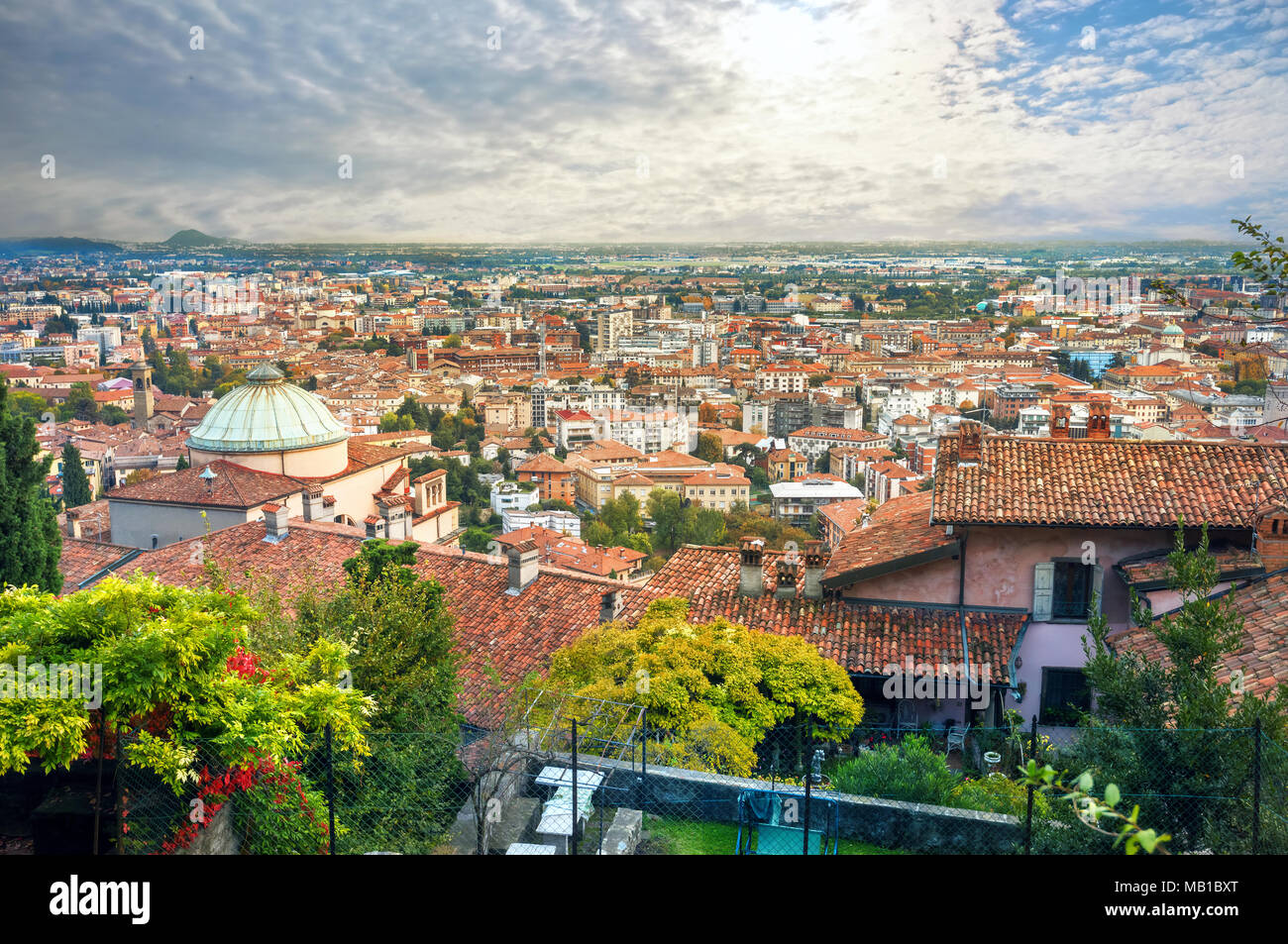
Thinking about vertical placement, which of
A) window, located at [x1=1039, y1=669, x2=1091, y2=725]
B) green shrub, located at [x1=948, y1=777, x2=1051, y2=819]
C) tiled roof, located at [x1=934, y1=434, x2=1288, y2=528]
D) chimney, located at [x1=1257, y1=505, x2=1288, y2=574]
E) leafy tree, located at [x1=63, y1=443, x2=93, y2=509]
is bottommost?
leafy tree, located at [x1=63, y1=443, x2=93, y2=509]

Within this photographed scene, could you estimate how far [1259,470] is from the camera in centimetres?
986

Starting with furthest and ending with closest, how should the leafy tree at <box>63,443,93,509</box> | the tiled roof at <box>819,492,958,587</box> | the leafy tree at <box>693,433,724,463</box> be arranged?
the leafy tree at <box>693,433,724,463</box> < the leafy tree at <box>63,443,93,509</box> < the tiled roof at <box>819,492,958,587</box>

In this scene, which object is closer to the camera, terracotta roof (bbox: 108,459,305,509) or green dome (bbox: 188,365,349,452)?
terracotta roof (bbox: 108,459,305,509)

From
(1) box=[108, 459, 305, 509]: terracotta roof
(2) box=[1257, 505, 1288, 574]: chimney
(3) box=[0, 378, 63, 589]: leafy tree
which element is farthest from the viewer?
(1) box=[108, 459, 305, 509]: terracotta roof

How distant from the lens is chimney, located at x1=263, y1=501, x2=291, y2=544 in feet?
54.6

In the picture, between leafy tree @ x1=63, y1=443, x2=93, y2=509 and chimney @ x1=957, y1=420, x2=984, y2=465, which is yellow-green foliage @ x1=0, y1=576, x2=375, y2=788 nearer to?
chimney @ x1=957, y1=420, x2=984, y2=465

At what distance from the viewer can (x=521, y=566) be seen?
13383mm

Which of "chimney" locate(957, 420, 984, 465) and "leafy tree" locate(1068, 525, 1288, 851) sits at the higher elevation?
"chimney" locate(957, 420, 984, 465)

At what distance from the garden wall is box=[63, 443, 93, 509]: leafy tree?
38.1 m

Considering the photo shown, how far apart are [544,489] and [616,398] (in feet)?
120

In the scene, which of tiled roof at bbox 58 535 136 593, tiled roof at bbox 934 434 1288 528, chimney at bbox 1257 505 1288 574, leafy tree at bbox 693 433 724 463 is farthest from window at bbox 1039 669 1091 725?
→ leafy tree at bbox 693 433 724 463

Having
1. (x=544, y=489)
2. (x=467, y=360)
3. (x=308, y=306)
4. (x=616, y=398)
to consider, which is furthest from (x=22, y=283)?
(x=544, y=489)

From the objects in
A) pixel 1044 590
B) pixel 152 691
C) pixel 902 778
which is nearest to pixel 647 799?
pixel 902 778
